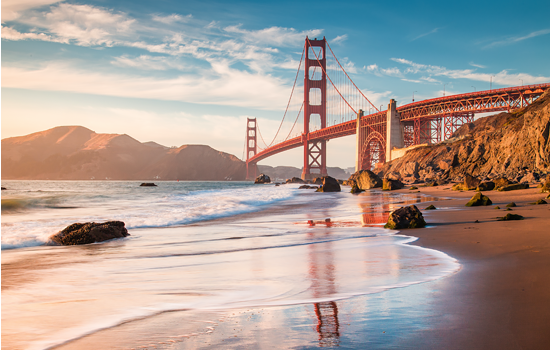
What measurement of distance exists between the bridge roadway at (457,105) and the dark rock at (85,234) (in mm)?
46205

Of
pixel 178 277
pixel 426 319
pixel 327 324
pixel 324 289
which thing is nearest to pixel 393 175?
pixel 178 277

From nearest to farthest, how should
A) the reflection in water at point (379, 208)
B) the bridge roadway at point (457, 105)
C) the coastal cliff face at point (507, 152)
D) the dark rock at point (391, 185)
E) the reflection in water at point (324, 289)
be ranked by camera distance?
the reflection in water at point (324, 289) < the reflection in water at point (379, 208) < the coastal cliff face at point (507, 152) < the dark rock at point (391, 185) < the bridge roadway at point (457, 105)

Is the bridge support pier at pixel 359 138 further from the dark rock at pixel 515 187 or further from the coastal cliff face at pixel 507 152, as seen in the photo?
the dark rock at pixel 515 187

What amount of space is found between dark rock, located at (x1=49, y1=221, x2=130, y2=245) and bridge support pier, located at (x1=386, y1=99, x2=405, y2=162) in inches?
2035

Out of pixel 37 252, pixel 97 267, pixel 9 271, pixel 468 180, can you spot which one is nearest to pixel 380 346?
pixel 97 267

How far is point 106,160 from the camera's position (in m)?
142

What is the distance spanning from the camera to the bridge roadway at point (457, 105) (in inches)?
1747

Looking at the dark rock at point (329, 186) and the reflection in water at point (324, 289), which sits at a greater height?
the dark rock at point (329, 186)

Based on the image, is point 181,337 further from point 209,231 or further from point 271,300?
point 209,231

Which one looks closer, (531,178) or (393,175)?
(531,178)

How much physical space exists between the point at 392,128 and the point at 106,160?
4841 inches

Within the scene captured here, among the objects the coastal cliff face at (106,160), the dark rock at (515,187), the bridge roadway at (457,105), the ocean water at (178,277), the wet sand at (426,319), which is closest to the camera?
the wet sand at (426,319)

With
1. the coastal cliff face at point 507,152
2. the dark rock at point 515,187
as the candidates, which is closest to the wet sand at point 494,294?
the dark rock at point 515,187

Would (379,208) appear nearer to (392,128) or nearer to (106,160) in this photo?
(392,128)
